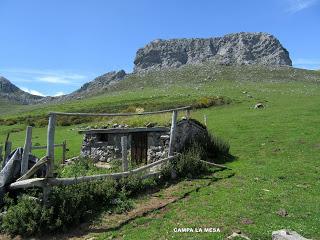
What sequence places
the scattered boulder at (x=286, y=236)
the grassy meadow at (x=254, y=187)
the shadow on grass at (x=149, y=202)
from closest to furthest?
Result: the scattered boulder at (x=286, y=236) < the grassy meadow at (x=254, y=187) < the shadow on grass at (x=149, y=202)

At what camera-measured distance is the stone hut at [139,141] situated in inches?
890

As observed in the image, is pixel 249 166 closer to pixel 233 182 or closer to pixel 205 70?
pixel 233 182

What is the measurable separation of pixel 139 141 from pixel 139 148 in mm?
386

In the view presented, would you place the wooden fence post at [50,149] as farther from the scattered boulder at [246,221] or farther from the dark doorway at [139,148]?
the dark doorway at [139,148]

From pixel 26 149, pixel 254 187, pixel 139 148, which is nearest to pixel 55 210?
pixel 26 149

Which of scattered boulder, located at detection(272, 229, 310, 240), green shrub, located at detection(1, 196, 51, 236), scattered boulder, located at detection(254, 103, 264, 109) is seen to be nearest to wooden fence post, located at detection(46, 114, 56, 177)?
green shrub, located at detection(1, 196, 51, 236)

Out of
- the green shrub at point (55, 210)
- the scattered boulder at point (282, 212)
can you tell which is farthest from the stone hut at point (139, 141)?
the scattered boulder at point (282, 212)

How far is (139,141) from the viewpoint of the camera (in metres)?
23.6

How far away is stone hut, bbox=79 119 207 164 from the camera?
22594 millimetres

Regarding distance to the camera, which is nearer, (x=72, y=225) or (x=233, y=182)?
(x=72, y=225)

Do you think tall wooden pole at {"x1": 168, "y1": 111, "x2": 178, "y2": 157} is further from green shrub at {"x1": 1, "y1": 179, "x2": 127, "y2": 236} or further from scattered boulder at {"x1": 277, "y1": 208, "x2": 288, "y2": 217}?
scattered boulder at {"x1": 277, "y1": 208, "x2": 288, "y2": 217}

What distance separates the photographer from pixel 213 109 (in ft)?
174

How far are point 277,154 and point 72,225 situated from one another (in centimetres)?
1567

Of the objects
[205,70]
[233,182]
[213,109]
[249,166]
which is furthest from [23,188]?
[205,70]
